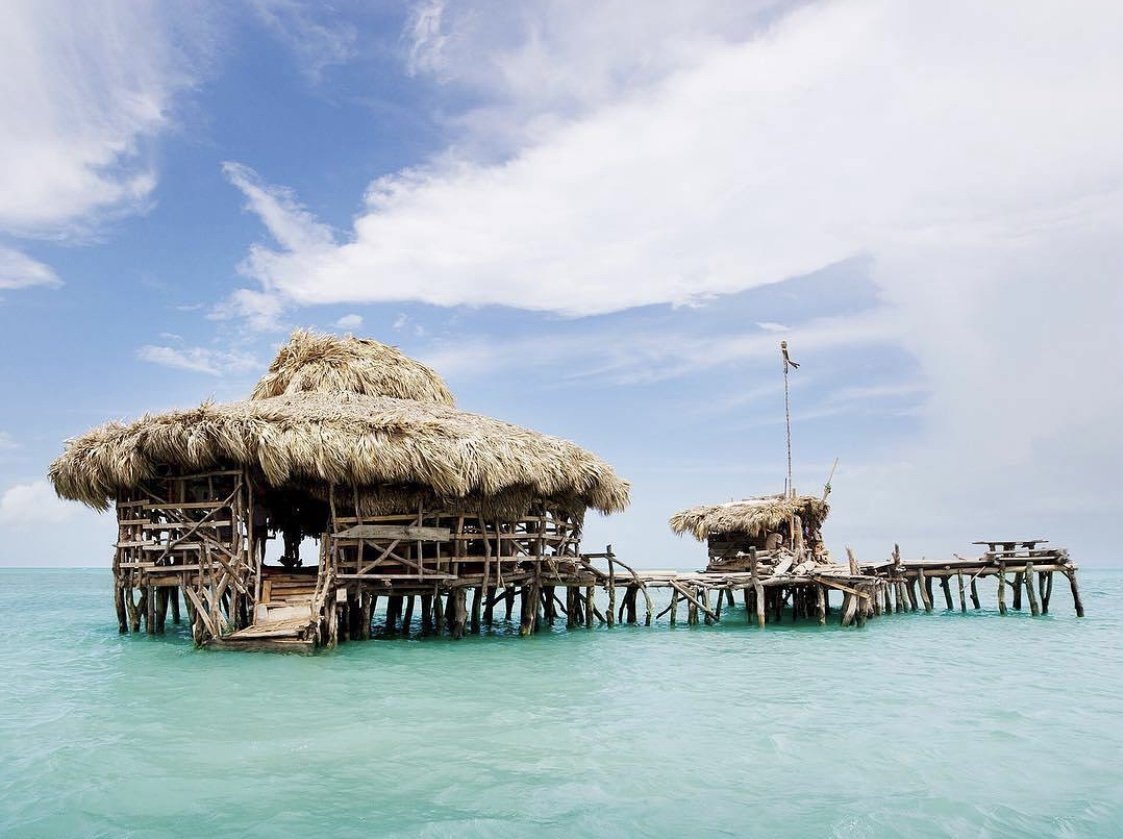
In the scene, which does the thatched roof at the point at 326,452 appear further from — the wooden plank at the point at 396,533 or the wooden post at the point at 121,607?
the wooden post at the point at 121,607

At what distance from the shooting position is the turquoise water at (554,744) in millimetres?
7000

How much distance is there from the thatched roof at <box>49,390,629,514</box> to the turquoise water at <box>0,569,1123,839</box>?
3363 mm

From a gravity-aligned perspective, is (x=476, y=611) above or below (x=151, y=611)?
below

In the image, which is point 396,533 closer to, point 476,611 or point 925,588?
point 476,611

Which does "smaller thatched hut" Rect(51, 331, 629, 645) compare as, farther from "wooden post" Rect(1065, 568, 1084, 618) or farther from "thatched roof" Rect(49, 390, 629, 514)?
"wooden post" Rect(1065, 568, 1084, 618)

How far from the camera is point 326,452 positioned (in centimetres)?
1589

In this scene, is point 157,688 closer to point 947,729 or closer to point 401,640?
point 401,640

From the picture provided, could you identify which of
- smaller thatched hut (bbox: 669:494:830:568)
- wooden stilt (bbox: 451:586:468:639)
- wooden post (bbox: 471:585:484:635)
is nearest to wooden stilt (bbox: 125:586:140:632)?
wooden stilt (bbox: 451:586:468:639)

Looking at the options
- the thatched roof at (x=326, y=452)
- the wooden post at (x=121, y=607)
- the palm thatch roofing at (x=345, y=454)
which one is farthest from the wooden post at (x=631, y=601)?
the wooden post at (x=121, y=607)

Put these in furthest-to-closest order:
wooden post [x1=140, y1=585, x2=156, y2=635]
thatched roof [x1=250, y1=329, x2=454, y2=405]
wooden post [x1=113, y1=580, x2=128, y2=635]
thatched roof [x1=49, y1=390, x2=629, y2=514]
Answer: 1. thatched roof [x1=250, y1=329, x2=454, y2=405]
2. wooden post [x1=113, y1=580, x2=128, y2=635]
3. wooden post [x1=140, y1=585, x2=156, y2=635]
4. thatched roof [x1=49, y1=390, x2=629, y2=514]

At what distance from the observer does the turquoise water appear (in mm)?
7000

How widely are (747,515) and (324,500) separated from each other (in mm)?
14618

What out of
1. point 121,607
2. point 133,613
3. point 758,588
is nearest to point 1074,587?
point 758,588

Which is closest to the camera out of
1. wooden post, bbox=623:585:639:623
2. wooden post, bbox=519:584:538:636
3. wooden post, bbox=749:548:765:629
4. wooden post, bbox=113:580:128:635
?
wooden post, bbox=113:580:128:635
